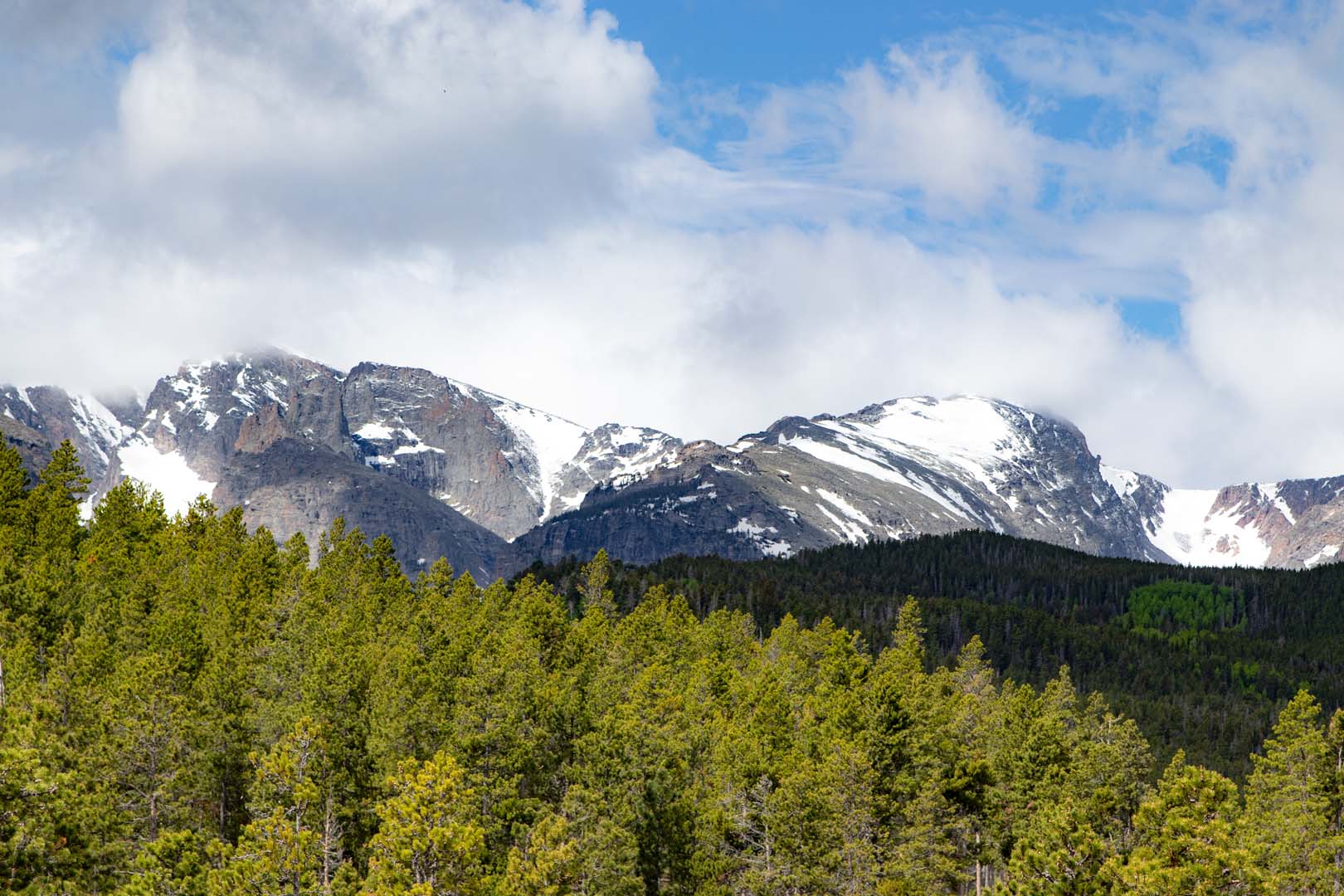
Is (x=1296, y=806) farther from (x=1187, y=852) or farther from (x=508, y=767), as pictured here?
(x=508, y=767)

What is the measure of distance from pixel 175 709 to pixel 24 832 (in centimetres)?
2493

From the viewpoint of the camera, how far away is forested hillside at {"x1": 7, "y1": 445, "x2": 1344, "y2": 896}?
133 ft

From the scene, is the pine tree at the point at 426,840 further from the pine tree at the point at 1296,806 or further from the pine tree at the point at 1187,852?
the pine tree at the point at 1296,806

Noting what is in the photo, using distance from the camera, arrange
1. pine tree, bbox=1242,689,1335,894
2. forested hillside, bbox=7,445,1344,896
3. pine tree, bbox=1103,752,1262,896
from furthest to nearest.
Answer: pine tree, bbox=1242,689,1335,894
forested hillside, bbox=7,445,1344,896
pine tree, bbox=1103,752,1262,896

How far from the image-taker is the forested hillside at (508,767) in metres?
40.5

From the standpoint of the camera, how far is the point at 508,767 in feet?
186

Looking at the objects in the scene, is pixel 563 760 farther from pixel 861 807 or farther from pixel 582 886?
pixel 861 807

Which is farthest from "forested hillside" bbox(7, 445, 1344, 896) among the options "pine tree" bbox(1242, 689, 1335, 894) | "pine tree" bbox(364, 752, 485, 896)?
"pine tree" bbox(1242, 689, 1335, 894)

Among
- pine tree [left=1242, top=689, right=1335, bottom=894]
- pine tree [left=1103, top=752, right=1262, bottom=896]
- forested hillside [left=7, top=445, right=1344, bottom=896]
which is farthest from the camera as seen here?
pine tree [left=1242, top=689, right=1335, bottom=894]

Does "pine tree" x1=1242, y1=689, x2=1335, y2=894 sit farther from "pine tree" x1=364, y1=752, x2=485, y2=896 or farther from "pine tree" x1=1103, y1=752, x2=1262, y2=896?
"pine tree" x1=364, y1=752, x2=485, y2=896

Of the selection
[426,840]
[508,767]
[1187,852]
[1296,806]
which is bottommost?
[426,840]

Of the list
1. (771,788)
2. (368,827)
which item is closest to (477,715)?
(368,827)

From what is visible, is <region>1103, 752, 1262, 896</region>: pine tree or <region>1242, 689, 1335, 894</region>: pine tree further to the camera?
<region>1242, 689, 1335, 894</region>: pine tree

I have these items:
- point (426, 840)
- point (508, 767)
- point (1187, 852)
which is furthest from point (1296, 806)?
point (426, 840)
